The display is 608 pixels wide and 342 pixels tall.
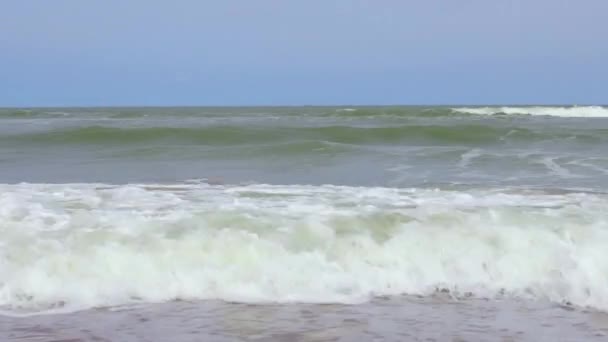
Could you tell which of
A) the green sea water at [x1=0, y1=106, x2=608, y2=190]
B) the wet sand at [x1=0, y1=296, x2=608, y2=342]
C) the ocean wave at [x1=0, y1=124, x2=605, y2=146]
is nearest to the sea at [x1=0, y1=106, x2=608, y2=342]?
the wet sand at [x1=0, y1=296, x2=608, y2=342]

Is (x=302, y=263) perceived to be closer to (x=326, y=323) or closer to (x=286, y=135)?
(x=326, y=323)

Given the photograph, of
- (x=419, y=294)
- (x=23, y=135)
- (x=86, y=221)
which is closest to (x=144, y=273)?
(x=86, y=221)

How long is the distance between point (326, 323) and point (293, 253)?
108cm

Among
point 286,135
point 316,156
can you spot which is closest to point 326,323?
point 316,156

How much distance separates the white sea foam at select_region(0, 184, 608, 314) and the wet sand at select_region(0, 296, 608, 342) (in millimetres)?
195

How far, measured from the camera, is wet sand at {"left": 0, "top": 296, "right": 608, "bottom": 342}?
3271 mm

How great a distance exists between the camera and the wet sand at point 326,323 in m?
3.27

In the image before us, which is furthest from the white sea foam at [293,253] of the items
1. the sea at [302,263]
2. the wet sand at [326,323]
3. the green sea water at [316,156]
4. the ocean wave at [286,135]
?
the ocean wave at [286,135]

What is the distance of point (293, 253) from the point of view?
14.8 ft

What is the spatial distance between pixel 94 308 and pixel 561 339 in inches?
90.2

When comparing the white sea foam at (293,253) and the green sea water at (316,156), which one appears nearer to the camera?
the white sea foam at (293,253)

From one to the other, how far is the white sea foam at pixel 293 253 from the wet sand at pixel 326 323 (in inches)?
7.7

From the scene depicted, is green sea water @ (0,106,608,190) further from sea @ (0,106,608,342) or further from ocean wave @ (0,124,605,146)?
sea @ (0,106,608,342)

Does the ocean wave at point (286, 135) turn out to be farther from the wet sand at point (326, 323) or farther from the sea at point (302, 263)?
the wet sand at point (326, 323)
